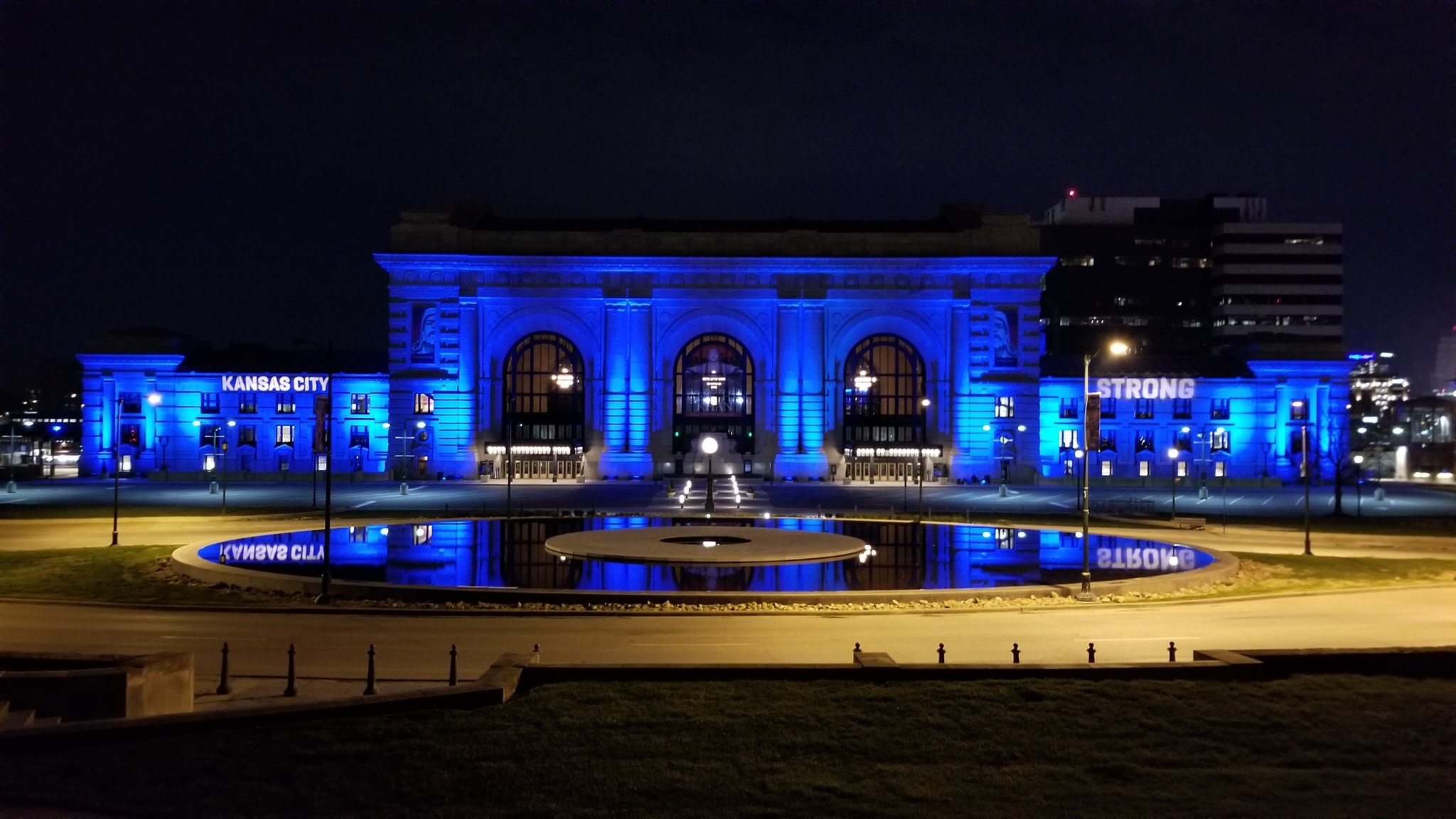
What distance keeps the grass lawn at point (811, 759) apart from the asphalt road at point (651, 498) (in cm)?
4295

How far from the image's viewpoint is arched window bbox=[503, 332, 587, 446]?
310 feet

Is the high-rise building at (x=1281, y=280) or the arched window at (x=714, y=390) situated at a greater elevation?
the high-rise building at (x=1281, y=280)

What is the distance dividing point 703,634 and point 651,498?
45.5 m

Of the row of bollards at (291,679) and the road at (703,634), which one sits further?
the road at (703,634)

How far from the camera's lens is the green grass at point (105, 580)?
28.0 m

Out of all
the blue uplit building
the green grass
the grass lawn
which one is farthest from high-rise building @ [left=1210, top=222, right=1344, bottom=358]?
the grass lawn

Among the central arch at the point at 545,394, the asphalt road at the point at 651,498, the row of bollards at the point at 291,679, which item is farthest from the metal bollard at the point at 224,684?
the central arch at the point at 545,394

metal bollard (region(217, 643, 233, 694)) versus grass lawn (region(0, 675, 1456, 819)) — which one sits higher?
grass lawn (region(0, 675, 1456, 819))

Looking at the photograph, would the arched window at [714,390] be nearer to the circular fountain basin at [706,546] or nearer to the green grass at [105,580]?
the circular fountain basin at [706,546]

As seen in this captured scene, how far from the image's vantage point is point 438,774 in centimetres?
1268

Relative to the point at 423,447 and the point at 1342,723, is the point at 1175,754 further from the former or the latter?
the point at 423,447

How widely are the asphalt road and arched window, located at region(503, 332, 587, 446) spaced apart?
8104 mm

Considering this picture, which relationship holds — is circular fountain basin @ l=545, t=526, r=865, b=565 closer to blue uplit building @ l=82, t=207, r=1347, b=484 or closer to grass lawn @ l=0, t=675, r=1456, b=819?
grass lawn @ l=0, t=675, r=1456, b=819

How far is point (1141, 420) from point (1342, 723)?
84044 millimetres
